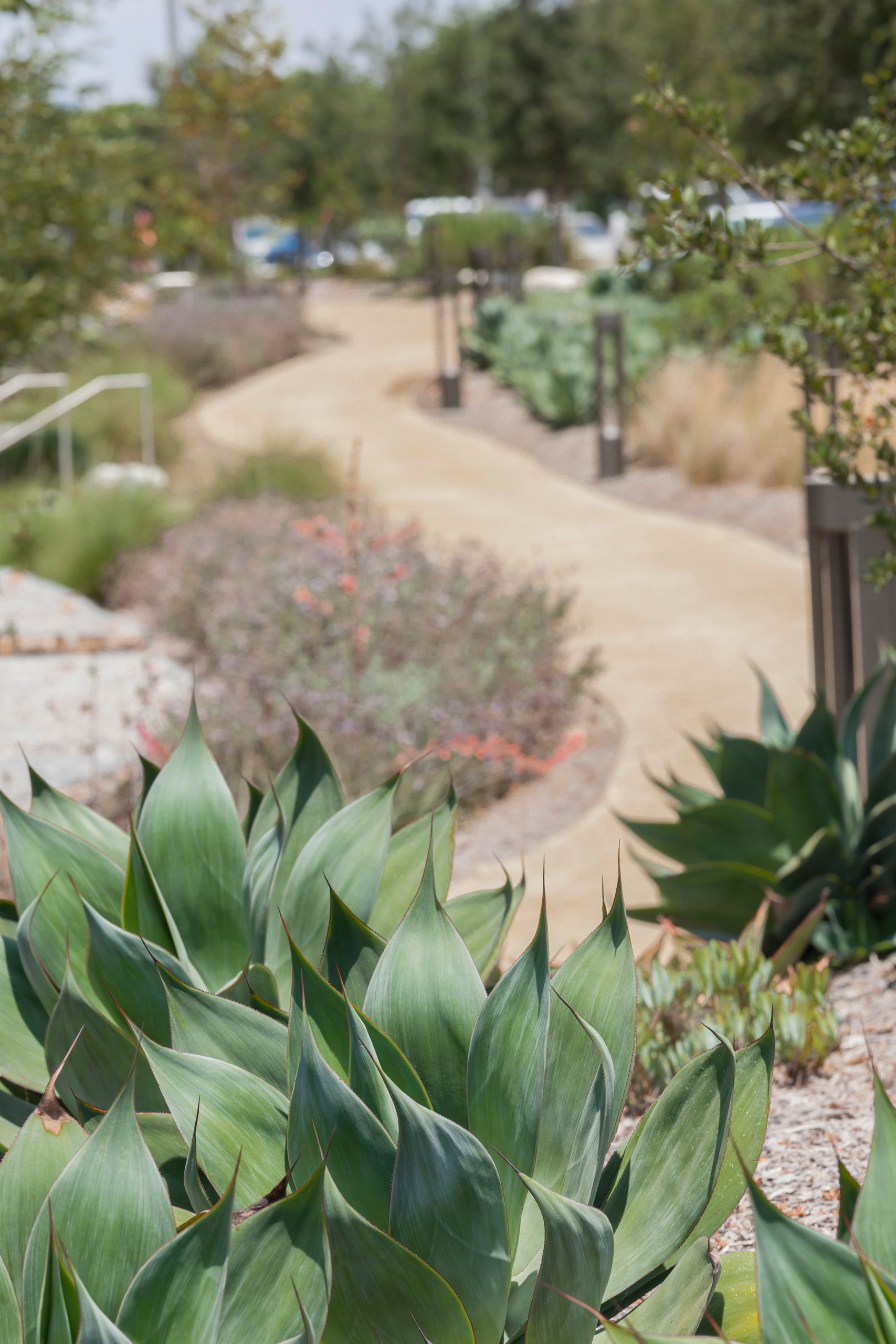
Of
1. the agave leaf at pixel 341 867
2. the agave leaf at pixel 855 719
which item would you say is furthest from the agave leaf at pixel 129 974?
the agave leaf at pixel 855 719

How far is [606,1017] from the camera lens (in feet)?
5.35

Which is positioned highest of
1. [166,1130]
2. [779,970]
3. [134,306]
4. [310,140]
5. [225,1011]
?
[310,140]

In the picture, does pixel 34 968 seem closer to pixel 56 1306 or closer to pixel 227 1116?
pixel 227 1116

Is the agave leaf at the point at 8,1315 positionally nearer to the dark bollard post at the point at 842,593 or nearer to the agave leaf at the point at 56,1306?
the agave leaf at the point at 56,1306

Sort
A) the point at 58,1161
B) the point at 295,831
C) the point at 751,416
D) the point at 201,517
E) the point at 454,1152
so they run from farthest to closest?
the point at 751,416 < the point at 201,517 < the point at 295,831 < the point at 58,1161 < the point at 454,1152

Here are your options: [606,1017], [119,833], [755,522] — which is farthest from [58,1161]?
[755,522]

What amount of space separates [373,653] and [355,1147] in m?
4.97

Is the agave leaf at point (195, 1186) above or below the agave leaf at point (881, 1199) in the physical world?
below

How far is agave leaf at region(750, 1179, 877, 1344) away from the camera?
109 centimetres

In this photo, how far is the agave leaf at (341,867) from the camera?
78.4 inches

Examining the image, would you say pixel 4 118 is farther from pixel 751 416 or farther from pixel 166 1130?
pixel 166 1130

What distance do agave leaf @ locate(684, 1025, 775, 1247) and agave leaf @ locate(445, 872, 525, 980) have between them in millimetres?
478

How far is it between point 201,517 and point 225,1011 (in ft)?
25.6

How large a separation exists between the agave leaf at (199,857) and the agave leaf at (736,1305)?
910mm
